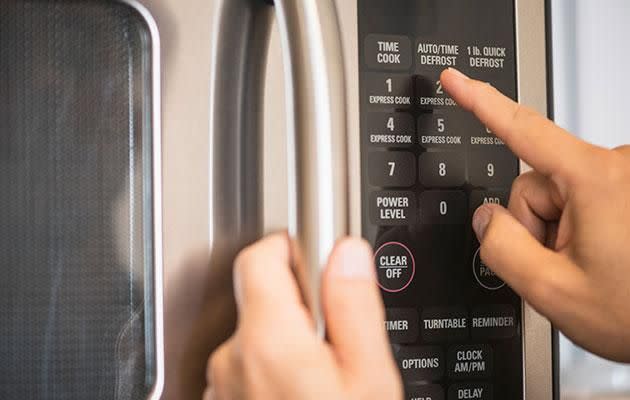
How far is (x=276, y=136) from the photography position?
19.1 inches

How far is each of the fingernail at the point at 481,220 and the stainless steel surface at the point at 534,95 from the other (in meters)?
0.05

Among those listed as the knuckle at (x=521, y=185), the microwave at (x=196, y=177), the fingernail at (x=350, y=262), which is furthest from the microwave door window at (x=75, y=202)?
the knuckle at (x=521, y=185)

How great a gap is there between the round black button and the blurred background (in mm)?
84

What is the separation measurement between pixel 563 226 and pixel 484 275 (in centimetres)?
7

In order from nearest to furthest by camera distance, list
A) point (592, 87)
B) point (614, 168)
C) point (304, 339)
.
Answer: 1. point (304, 339)
2. point (614, 168)
3. point (592, 87)

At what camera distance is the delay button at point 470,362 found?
52 cm

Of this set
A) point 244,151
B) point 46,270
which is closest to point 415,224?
point 244,151

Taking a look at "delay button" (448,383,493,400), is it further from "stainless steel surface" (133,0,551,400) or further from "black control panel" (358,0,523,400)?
"stainless steel surface" (133,0,551,400)

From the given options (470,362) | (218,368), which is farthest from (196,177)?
(470,362)

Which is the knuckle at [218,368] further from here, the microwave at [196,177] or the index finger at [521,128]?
the index finger at [521,128]

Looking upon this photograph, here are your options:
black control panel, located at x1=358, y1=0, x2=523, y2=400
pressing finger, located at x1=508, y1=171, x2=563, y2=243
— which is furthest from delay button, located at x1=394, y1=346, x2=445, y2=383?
pressing finger, located at x1=508, y1=171, x2=563, y2=243

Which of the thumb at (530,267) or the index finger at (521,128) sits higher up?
the index finger at (521,128)

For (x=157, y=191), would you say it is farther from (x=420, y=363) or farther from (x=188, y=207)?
(x=420, y=363)

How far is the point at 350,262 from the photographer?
39cm
